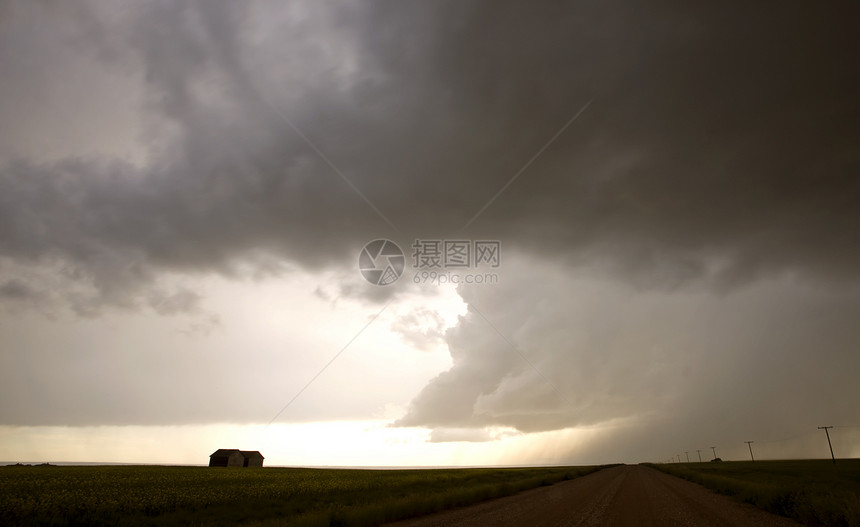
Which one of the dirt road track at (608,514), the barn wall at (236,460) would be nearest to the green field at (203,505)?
the dirt road track at (608,514)

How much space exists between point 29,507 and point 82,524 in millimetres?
4635

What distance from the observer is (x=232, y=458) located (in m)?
90.5

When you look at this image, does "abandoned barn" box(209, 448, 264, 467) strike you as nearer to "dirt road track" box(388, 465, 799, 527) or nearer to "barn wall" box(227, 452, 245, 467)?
"barn wall" box(227, 452, 245, 467)

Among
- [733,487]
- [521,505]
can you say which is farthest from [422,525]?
[733,487]

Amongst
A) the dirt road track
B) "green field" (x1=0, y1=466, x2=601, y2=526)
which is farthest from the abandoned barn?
the dirt road track

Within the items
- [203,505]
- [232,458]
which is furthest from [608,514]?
[232,458]

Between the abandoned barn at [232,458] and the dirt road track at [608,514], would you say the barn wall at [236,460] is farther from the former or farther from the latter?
the dirt road track at [608,514]

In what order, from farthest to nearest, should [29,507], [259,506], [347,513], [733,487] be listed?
[733,487]
[259,506]
[29,507]
[347,513]

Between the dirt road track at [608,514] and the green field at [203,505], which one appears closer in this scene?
the dirt road track at [608,514]

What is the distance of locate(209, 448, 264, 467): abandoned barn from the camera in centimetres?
8954

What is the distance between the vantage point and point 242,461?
94500 millimetres

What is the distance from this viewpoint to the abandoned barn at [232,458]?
294 ft

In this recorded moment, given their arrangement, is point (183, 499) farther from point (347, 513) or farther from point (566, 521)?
point (566, 521)

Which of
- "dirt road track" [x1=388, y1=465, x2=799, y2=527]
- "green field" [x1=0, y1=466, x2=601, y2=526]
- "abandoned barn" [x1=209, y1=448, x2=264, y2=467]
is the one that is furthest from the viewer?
"abandoned barn" [x1=209, y1=448, x2=264, y2=467]
